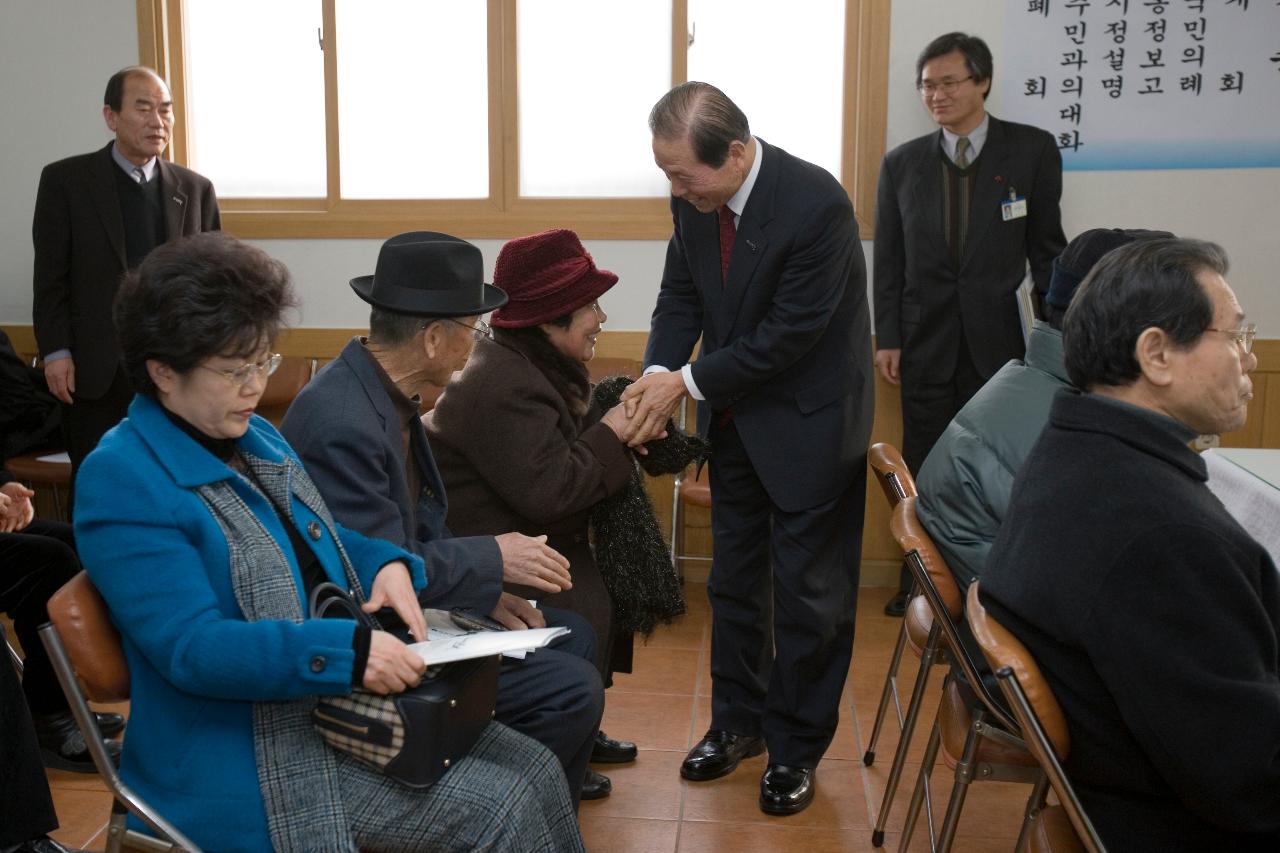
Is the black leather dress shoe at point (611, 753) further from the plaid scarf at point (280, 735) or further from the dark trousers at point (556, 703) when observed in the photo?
the plaid scarf at point (280, 735)

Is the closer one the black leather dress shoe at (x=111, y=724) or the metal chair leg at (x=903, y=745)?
the metal chair leg at (x=903, y=745)

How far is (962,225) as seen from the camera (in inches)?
165

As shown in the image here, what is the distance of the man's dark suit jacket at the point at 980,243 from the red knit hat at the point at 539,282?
207 centimetres

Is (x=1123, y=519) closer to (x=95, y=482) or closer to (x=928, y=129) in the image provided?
(x=95, y=482)

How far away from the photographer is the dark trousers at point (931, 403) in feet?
13.9

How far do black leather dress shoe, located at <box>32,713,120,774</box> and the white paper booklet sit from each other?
59.4 inches

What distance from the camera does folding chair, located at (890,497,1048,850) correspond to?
195cm

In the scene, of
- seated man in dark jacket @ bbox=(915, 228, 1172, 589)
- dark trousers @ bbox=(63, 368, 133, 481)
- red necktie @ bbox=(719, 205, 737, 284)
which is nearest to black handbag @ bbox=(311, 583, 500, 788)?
seated man in dark jacket @ bbox=(915, 228, 1172, 589)

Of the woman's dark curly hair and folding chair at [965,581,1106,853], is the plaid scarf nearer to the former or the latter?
the woman's dark curly hair

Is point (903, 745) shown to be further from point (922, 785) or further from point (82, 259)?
point (82, 259)

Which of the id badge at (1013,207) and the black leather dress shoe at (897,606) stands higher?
Result: the id badge at (1013,207)

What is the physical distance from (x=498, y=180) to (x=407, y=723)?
3.42 m

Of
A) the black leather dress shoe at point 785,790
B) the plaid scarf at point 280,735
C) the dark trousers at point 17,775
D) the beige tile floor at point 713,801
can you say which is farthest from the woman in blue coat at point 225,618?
the black leather dress shoe at point 785,790

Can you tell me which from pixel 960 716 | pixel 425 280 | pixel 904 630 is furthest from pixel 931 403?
pixel 425 280
